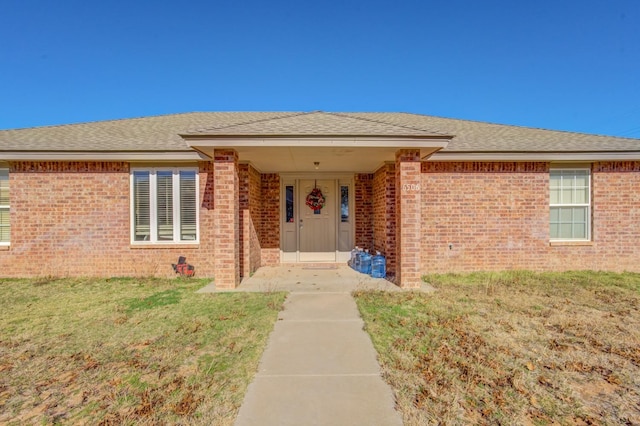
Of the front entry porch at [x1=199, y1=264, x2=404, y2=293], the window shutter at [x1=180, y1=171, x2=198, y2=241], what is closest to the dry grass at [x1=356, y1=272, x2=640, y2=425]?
the front entry porch at [x1=199, y1=264, x2=404, y2=293]

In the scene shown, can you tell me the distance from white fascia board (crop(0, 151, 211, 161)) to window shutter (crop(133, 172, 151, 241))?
0.51 metres

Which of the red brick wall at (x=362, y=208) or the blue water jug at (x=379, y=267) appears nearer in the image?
the blue water jug at (x=379, y=267)

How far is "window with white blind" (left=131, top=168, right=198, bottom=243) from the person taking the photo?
756cm

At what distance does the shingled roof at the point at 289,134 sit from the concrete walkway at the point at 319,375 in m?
3.21

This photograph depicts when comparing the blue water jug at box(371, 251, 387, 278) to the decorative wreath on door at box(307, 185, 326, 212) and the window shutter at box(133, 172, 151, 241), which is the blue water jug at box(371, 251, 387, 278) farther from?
the window shutter at box(133, 172, 151, 241)

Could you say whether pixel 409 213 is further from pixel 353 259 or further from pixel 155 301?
pixel 155 301

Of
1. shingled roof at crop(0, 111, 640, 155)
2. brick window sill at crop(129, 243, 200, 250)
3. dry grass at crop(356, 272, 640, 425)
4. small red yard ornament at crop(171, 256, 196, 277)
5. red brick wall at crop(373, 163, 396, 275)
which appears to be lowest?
dry grass at crop(356, 272, 640, 425)

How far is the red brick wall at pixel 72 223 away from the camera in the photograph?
7410mm

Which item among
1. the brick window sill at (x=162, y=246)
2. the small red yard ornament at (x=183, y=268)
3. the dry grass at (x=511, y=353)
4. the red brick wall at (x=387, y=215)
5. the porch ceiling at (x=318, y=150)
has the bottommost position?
the dry grass at (x=511, y=353)

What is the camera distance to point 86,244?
7504mm

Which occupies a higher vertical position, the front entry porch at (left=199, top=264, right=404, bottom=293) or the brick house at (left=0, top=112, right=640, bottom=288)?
the brick house at (left=0, top=112, right=640, bottom=288)

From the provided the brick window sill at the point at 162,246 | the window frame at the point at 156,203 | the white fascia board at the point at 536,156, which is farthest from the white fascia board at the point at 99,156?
the white fascia board at the point at 536,156

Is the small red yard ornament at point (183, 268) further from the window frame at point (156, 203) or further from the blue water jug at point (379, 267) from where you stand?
the blue water jug at point (379, 267)

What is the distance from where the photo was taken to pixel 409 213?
626 centimetres
